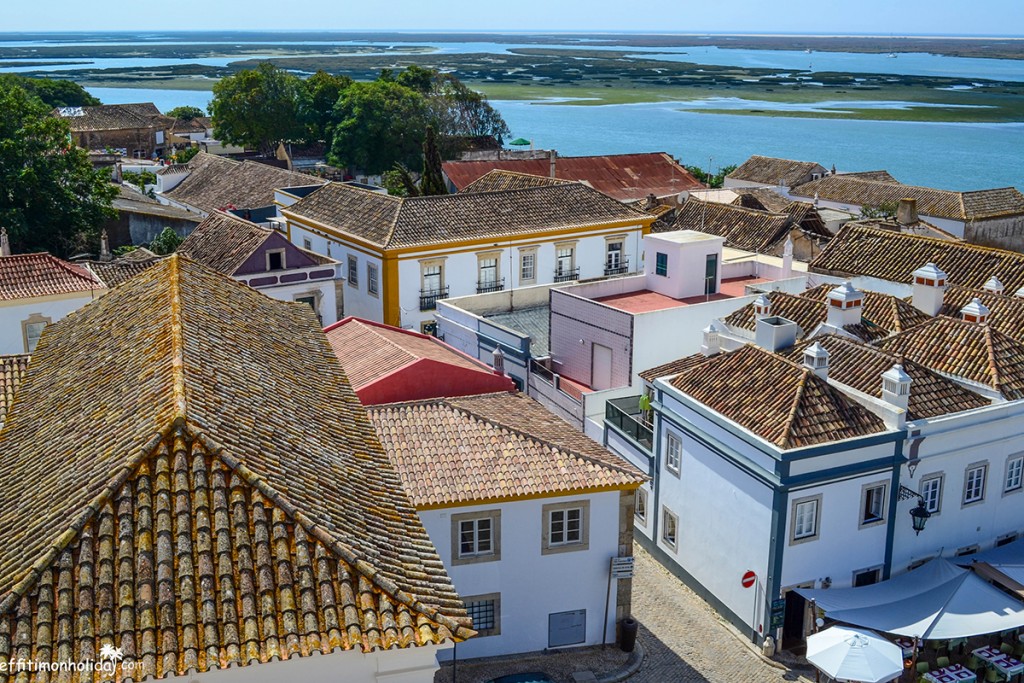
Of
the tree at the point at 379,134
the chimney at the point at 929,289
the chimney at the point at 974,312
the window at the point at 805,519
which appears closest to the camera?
the window at the point at 805,519

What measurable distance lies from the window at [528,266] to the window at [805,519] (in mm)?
20626

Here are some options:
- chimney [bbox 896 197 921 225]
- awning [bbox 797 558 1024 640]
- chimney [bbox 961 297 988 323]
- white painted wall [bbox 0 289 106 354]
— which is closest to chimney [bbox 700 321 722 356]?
chimney [bbox 961 297 988 323]

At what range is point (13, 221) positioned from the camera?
148 ft

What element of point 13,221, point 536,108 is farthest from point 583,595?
point 536,108

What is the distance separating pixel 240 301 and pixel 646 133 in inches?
4778

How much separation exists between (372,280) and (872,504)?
2073 cm

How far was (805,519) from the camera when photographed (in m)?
20.3

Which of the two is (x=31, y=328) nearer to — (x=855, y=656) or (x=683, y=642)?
(x=683, y=642)

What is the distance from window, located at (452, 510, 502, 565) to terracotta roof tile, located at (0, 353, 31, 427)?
7875 mm

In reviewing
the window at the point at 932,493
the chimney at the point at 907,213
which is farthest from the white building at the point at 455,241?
the window at the point at 932,493

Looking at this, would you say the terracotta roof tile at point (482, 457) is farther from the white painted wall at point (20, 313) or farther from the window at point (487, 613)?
the white painted wall at point (20, 313)

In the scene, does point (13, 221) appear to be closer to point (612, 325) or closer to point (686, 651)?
point (612, 325)

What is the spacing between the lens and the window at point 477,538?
18906 mm

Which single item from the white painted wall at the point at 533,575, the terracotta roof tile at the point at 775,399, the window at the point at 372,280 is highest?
the terracotta roof tile at the point at 775,399
